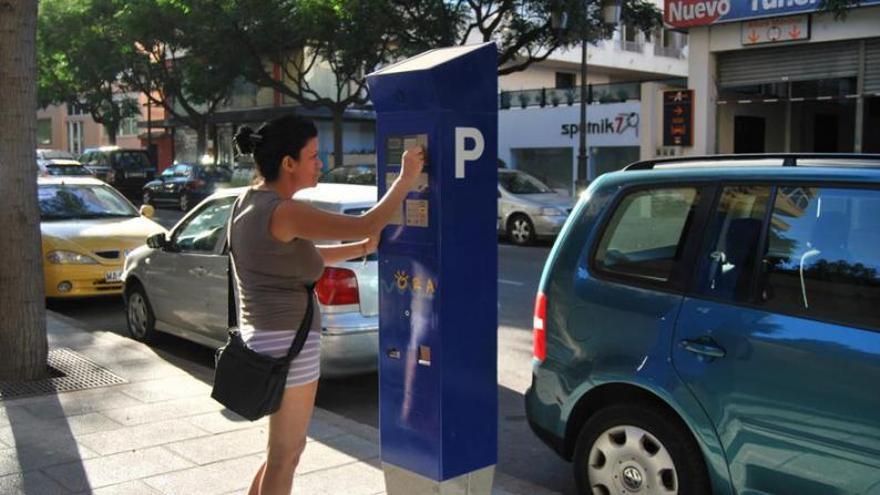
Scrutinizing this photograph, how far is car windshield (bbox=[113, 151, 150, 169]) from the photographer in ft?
102

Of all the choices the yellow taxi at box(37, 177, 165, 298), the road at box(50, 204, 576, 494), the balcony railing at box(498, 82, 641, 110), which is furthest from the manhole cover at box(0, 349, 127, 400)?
the balcony railing at box(498, 82, 641, 110)

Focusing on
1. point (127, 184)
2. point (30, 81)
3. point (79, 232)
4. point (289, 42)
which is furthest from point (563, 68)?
point (30, 81)

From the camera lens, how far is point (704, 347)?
351cm

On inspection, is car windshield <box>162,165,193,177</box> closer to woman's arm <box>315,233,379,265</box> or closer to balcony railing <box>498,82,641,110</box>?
balcony railing <box>498,82,641,110</box>

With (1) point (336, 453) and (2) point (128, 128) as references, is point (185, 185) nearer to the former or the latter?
(1) point (336, 453)

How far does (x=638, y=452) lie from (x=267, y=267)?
6.10ft

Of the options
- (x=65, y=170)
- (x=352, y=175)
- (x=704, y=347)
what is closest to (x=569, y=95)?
(x=352, y=175)

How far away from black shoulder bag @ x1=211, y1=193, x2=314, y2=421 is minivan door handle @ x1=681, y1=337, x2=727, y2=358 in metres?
1.58

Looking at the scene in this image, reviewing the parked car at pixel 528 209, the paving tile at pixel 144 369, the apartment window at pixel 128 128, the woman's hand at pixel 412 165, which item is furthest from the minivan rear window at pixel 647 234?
the apartment window at pixel 128 128

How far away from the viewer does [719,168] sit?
151 inches

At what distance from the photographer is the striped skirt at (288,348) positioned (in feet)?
10.1

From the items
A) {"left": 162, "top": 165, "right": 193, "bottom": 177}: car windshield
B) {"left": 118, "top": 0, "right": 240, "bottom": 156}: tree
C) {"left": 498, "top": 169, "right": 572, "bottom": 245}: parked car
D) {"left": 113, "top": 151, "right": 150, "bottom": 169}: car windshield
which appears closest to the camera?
{"left": 498, "top": 169, "right": 572, "bottom": 245}: parked car

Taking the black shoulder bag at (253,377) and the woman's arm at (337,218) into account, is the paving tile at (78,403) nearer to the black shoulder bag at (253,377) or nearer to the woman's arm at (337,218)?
the black shoulder bag at (253,377)

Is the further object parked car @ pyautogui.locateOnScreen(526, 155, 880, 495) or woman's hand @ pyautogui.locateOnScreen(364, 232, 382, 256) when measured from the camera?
woman's hand @ pyautogui.locateOnScreen(364, 232, 382, 256)
